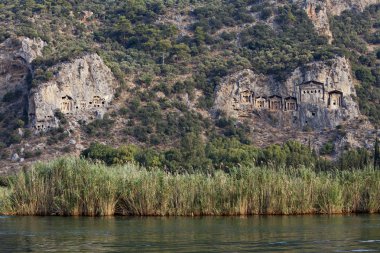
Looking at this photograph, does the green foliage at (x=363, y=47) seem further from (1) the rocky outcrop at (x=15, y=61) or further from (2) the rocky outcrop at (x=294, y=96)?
(1) the rocky outcrop at (x=15, y=61)

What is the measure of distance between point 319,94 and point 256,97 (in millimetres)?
7865

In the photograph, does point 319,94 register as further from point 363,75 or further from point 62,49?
point 62,49

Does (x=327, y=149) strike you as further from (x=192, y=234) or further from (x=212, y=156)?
(x=192, y=234)

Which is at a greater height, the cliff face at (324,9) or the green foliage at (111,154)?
the cliff face at (324,9)

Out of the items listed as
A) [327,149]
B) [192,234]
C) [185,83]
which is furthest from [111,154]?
[192,234]

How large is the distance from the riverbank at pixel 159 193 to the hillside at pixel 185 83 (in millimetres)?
35170

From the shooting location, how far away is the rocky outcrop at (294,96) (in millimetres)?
101875

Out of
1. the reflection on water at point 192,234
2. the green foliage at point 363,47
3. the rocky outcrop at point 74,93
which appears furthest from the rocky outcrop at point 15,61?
the reflection on water at point 192,234

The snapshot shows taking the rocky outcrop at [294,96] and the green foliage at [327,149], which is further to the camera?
the rocky outcrop at [294,96]

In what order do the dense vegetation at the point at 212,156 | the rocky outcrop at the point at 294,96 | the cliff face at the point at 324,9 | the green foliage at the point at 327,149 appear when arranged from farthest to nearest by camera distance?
1. the cliff face at the point at 324,9
2. the rocky outcrop at the point at 294,96
3. the green foliage at the point at 327,149
4. the dense vegetation at the point at 212,156

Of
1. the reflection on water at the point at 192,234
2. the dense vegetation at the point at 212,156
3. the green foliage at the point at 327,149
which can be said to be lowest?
the reflection on water at the point at 192,234

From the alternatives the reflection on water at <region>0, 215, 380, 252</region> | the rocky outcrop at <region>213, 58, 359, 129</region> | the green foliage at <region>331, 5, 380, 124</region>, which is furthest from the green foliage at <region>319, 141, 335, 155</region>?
the reflection on water at <region>0, 215, 380, 252</region>

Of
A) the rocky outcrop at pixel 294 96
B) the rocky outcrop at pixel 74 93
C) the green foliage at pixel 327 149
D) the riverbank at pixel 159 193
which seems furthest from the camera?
the rocky outcrop at pixel 294 96

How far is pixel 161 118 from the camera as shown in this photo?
323 ft
